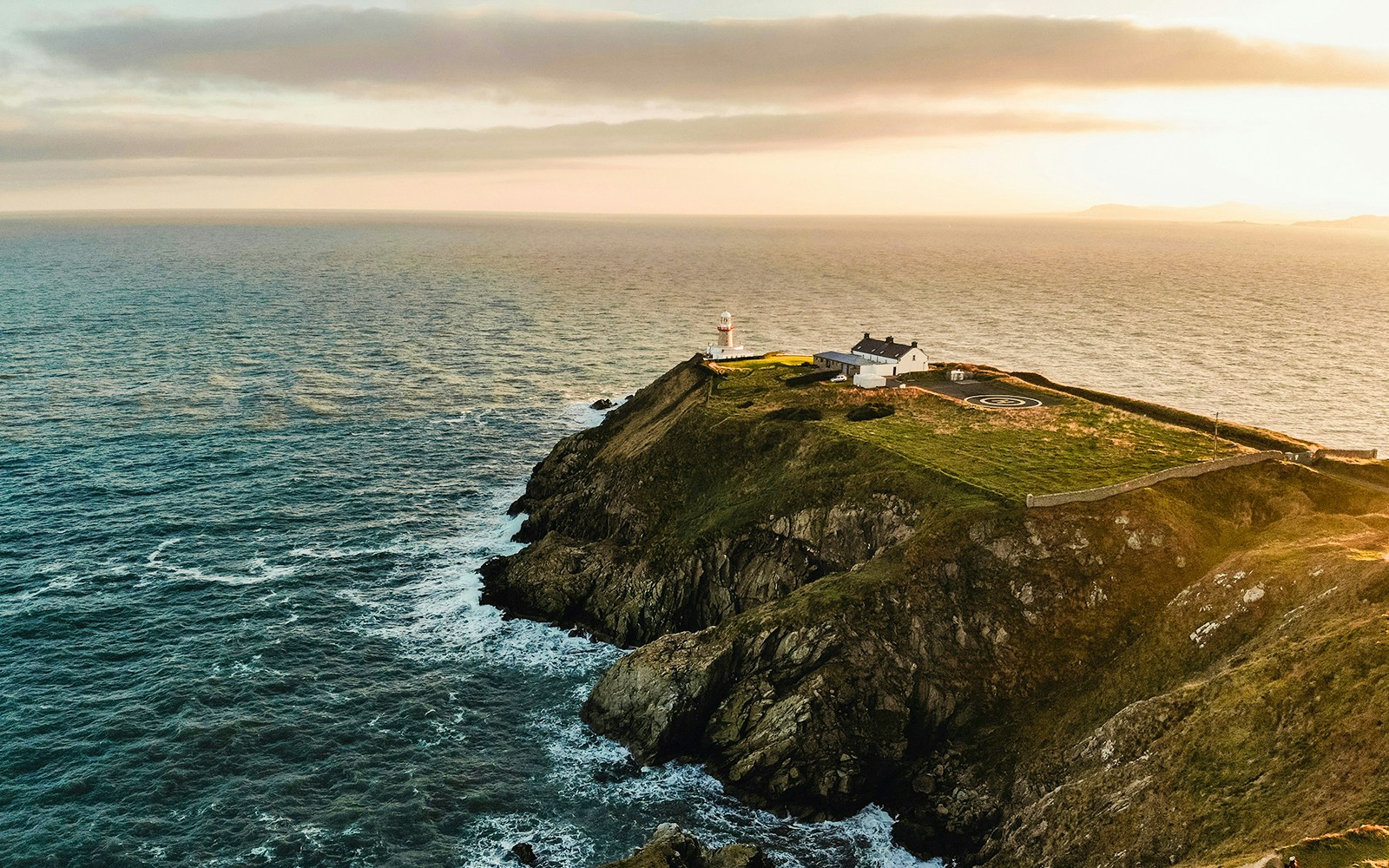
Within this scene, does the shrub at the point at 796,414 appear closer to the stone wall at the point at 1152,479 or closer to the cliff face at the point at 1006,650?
the cliff face at the point at 1006,650

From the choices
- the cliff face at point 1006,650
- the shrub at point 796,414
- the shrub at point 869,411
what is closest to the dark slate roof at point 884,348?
the shrub at point 869,411

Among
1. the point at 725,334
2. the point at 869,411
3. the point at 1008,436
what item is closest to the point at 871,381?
the point at 869,411

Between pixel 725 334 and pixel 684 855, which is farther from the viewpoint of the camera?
pixel 725 334

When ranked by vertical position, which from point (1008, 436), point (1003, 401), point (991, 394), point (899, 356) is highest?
point (899, 356)

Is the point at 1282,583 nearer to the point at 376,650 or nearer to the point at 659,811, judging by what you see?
the point at 659,811


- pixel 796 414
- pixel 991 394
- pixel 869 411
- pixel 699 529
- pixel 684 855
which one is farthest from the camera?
pixel 991 394

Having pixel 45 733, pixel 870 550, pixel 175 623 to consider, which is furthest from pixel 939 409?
pixel 45 733

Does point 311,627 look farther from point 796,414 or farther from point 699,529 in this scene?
point 796,414
